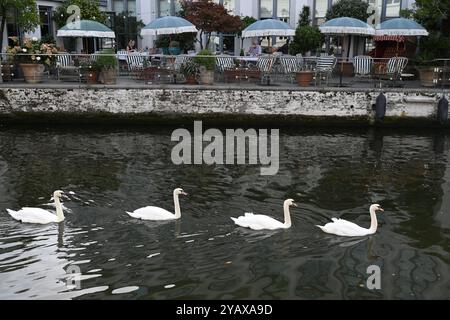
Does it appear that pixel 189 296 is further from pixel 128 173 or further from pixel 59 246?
pixel 128 173

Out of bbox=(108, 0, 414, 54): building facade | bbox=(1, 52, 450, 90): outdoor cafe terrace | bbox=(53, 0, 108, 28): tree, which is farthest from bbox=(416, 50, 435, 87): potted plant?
bbox=(53, 0, 108, 28): tree

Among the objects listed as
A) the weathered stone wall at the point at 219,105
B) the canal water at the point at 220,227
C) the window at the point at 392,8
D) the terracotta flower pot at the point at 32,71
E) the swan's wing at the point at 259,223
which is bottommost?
the canal water at the point at 220,227

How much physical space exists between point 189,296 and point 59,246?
2800mm

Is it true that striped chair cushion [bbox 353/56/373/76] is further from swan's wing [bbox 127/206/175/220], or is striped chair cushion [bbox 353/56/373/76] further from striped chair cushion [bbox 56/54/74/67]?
swan's wing [bbox 127/206/175/220]

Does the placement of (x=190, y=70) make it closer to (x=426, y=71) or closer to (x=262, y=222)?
(x=426, y=71)

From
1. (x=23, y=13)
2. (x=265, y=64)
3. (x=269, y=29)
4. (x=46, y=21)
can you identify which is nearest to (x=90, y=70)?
(x=23, y=13)

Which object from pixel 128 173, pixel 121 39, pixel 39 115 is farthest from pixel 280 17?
pixel 128 173

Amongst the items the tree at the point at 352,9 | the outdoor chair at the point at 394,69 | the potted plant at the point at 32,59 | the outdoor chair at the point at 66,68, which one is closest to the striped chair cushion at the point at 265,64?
the outdoor chair at the point at 394,69

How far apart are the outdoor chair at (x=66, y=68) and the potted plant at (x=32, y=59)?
1.13ft

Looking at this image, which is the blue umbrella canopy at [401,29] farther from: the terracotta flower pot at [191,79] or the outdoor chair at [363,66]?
the terracotta flower pot at [191,79]

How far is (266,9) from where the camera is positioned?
32.1 metres

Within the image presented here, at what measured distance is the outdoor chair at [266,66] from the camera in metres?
21.0

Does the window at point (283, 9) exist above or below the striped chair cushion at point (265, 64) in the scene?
above
